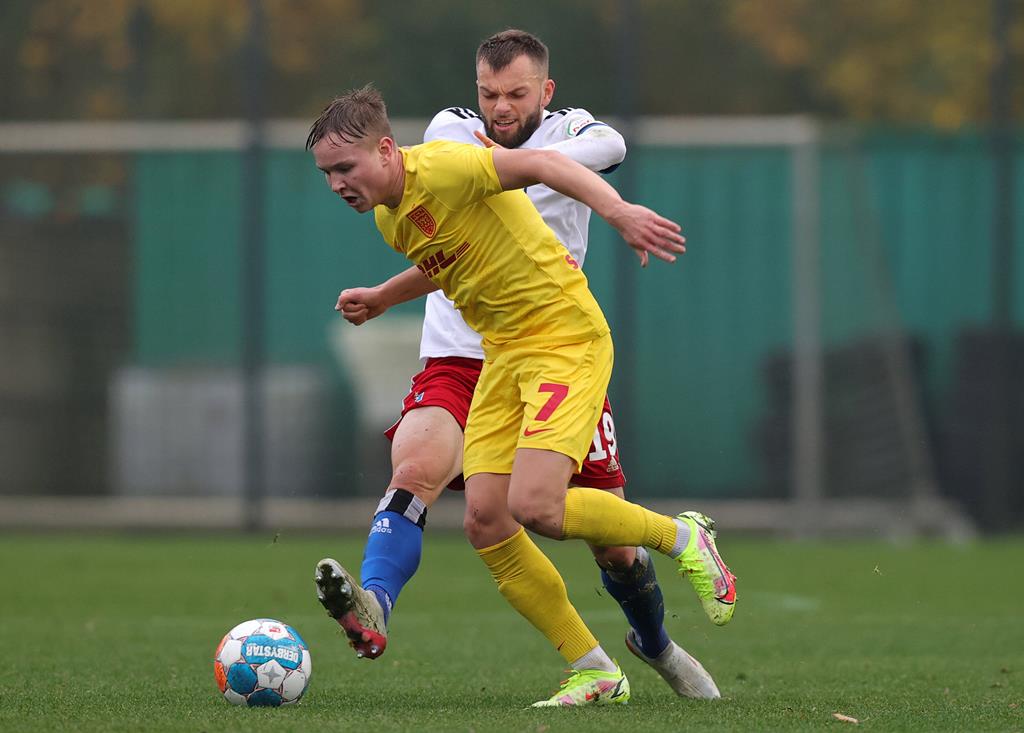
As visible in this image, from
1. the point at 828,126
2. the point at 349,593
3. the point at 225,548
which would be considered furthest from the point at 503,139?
the point at 828,126

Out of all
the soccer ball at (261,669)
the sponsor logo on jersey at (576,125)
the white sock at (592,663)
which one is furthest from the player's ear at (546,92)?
the soccer ball at (261,669)

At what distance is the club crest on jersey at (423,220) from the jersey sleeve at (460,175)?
60 millimetres

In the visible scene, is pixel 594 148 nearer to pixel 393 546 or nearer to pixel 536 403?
pixel 536 403

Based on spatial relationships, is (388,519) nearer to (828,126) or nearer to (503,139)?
(503,139)

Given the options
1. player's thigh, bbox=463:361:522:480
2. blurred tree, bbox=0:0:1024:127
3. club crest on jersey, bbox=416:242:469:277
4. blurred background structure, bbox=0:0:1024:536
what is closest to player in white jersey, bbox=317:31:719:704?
player's thigh, bbox=463:361:522:480

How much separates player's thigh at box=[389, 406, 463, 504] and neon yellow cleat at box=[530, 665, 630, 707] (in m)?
0.76

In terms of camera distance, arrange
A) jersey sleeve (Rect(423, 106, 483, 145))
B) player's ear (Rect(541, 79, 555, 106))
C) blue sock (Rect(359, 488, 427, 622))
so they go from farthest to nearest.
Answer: jersey sleeve (Rect(423, 106, 483, 145)), player's ear (Rect(541, 79, 555, 106)), blue sock (Rect(359, 488, 427, 622))

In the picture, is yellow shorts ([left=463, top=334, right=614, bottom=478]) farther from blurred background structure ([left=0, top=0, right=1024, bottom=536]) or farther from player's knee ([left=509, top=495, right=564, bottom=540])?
blurred background structure ([left=0, top=0, right=1024, bottom=536])

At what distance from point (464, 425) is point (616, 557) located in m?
0.74

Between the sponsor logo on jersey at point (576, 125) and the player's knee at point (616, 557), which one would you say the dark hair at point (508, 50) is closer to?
the sponsor logo on jersey at point (576, 125)

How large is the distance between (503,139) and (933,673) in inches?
98.1

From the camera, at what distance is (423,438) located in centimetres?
565

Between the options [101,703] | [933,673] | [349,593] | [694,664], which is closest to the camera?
[349,593]

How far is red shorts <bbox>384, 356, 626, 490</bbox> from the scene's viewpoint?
5453mm
